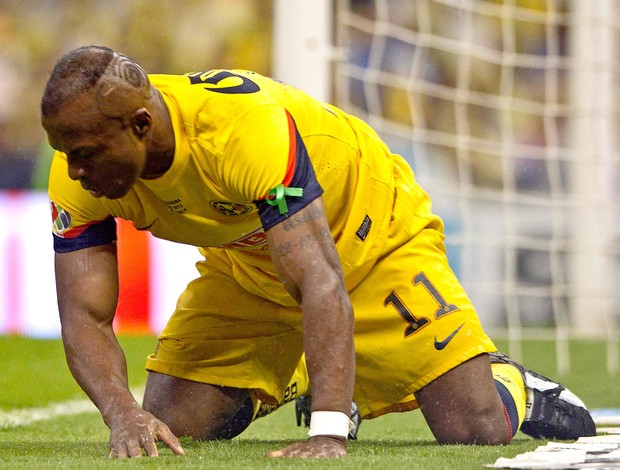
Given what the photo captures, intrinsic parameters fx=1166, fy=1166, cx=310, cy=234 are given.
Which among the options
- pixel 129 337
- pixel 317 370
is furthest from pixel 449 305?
pixel 129 337

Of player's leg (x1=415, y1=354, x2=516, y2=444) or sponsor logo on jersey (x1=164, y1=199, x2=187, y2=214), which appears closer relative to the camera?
sponsor logo on jersey (x1=164, y1=199, x2=187, y2=214)

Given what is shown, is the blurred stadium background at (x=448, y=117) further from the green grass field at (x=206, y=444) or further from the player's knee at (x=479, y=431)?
the player's knee at (x=479, y=431)

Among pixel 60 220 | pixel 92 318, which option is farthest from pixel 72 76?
pixel 92 318

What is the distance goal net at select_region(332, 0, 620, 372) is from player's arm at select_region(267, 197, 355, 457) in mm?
4720

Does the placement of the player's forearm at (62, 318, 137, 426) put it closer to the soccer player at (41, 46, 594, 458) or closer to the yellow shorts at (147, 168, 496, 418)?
the soccer player at (41, 46, 594, 458)

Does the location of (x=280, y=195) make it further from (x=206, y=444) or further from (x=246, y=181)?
(x=206, y=444)

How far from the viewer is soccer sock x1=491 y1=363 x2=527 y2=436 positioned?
12.0ft

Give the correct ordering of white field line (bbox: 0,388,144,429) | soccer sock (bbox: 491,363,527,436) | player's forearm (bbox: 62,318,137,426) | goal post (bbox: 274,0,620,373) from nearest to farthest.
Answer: player's forearm (bbox: 62,318,137,426) → soccer sock (bbox: 491,363,527,436) → white field line (bbox: 0,388,144,429) → goal post (bbox: 274,0,620,373)

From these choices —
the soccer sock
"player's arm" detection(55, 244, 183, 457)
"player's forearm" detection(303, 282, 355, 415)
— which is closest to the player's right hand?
"player's arm" detection(55, 244, 183, 457)

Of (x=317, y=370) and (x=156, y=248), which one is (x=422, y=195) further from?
(x=156, y=248)

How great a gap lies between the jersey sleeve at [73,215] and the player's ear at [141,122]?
39 cm

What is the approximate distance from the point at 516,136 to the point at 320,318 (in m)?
7.80

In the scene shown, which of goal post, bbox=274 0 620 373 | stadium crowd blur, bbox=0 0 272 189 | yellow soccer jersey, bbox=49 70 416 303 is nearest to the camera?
yellow soccer jersey, bbox=49 70 416 303

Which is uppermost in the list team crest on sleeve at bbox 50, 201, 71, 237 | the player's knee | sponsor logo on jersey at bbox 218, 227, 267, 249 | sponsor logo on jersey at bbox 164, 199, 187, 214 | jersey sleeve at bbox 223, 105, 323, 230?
jersey sleeve at bbox 223, 105, 323, 230
